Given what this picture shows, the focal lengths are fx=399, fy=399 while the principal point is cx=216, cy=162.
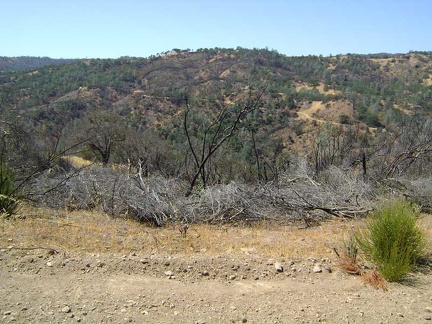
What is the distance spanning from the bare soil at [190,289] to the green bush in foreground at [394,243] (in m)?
0.19

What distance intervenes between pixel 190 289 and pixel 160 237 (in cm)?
197

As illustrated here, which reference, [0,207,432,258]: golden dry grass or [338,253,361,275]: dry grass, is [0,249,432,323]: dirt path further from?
[0,207,432,258]: golden dry grass

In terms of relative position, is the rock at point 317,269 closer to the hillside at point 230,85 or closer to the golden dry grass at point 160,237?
the golden dry grass at point 160,237

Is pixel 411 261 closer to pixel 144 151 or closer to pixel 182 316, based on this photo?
pixel 182 316

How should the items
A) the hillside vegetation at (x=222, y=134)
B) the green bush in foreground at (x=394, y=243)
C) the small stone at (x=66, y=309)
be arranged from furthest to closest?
the hillside vegetation at (x=222, y=134) < the green bush in foreground at (x=394, y=243) < the small stone at (x=66, y=309)

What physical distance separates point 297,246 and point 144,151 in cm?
1586

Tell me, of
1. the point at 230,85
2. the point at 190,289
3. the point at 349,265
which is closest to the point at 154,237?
the point at 190,289

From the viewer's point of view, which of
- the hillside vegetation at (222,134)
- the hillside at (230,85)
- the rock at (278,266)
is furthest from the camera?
the hillside at (230,85)

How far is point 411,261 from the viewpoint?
16.6 feet

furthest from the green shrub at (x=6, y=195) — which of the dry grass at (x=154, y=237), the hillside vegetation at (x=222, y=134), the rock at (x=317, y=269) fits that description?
the rock at (x=317, y=269)

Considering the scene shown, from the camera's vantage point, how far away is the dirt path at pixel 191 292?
3.65 m

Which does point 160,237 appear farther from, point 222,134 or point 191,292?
point 222,134

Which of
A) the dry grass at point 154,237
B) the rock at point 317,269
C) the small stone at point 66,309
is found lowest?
the dry grass at point 154,237

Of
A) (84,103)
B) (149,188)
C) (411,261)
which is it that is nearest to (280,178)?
(149,188)
